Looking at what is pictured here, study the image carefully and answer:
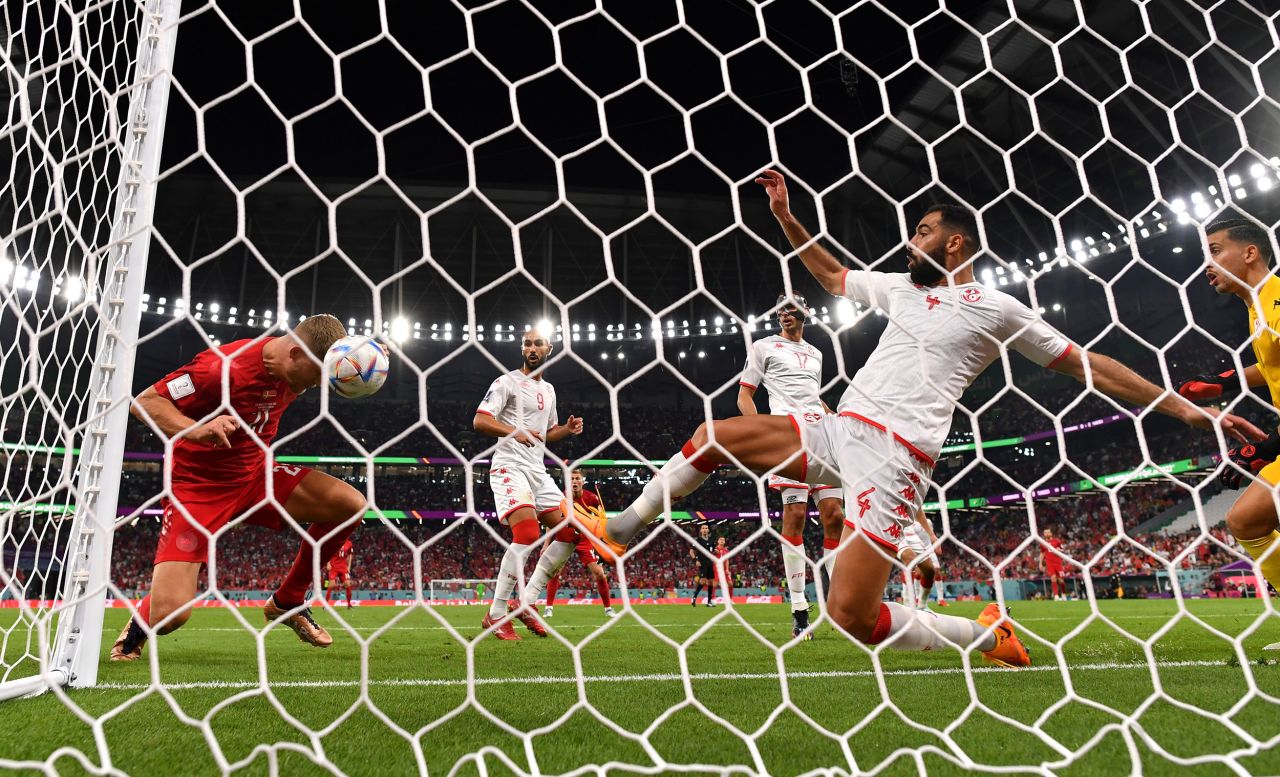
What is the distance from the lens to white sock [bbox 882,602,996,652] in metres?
2.99

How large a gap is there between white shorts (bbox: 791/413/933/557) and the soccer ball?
5.74 feet

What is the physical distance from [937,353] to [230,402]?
2915mm

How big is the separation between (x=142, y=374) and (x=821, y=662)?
2940 cm

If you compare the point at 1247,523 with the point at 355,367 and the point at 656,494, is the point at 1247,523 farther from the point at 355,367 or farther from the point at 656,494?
the point at 355,367

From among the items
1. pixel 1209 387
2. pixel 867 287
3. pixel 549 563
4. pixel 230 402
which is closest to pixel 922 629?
pixel 867 287

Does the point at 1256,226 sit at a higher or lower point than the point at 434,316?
higher

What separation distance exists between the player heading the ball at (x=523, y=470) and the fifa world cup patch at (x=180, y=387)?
6.66ft

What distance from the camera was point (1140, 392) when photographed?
2.85 metres

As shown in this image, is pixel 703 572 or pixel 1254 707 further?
pixel 703 572

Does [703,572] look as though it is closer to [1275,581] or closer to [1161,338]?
[1275,581]

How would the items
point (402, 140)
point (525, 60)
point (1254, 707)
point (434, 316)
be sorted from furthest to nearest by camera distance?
point (434, 316), point (402, 140), point (525, 60), point (1254, 707)

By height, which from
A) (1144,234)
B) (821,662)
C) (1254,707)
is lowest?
(1144,234)

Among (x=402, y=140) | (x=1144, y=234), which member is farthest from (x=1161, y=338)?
(x=402, y=140)

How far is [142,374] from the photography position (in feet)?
88.3
